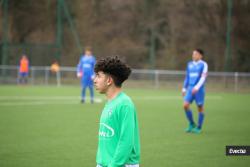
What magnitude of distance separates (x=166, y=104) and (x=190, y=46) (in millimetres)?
18104

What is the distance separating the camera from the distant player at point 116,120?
15.4 ft

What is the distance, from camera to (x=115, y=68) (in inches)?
190

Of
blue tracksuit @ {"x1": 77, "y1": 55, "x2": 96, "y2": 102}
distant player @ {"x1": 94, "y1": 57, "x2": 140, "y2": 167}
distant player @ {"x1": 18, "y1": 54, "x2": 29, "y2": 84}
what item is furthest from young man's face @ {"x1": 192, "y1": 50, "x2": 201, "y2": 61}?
distant player @ {"x1": 18, "y1": 54, "x2": 29, "y2": 84}

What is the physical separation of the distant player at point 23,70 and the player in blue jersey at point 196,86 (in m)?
21.1

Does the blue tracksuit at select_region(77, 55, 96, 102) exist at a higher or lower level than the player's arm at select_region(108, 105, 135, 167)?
higher

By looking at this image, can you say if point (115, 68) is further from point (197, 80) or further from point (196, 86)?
point (197, 80)

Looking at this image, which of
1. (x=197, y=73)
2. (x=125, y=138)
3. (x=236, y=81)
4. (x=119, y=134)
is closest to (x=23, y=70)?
(x=236, y=81)

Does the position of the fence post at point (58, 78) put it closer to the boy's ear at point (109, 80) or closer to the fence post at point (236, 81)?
the fence post at point (236, 81)

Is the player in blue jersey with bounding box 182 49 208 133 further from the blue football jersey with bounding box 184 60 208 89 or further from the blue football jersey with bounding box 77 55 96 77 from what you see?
the blue football jersey with bounding box 77 55 96 77

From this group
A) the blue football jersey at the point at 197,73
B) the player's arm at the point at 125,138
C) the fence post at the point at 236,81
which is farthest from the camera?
the fence post at the point at 236,81

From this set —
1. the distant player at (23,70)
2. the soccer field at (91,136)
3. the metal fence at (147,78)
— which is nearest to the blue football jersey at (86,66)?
the soccer field at (91,136)

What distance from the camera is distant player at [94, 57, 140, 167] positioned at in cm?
470

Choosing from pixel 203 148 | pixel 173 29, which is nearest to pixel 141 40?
pixel 173 29

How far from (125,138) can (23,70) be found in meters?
29.5
